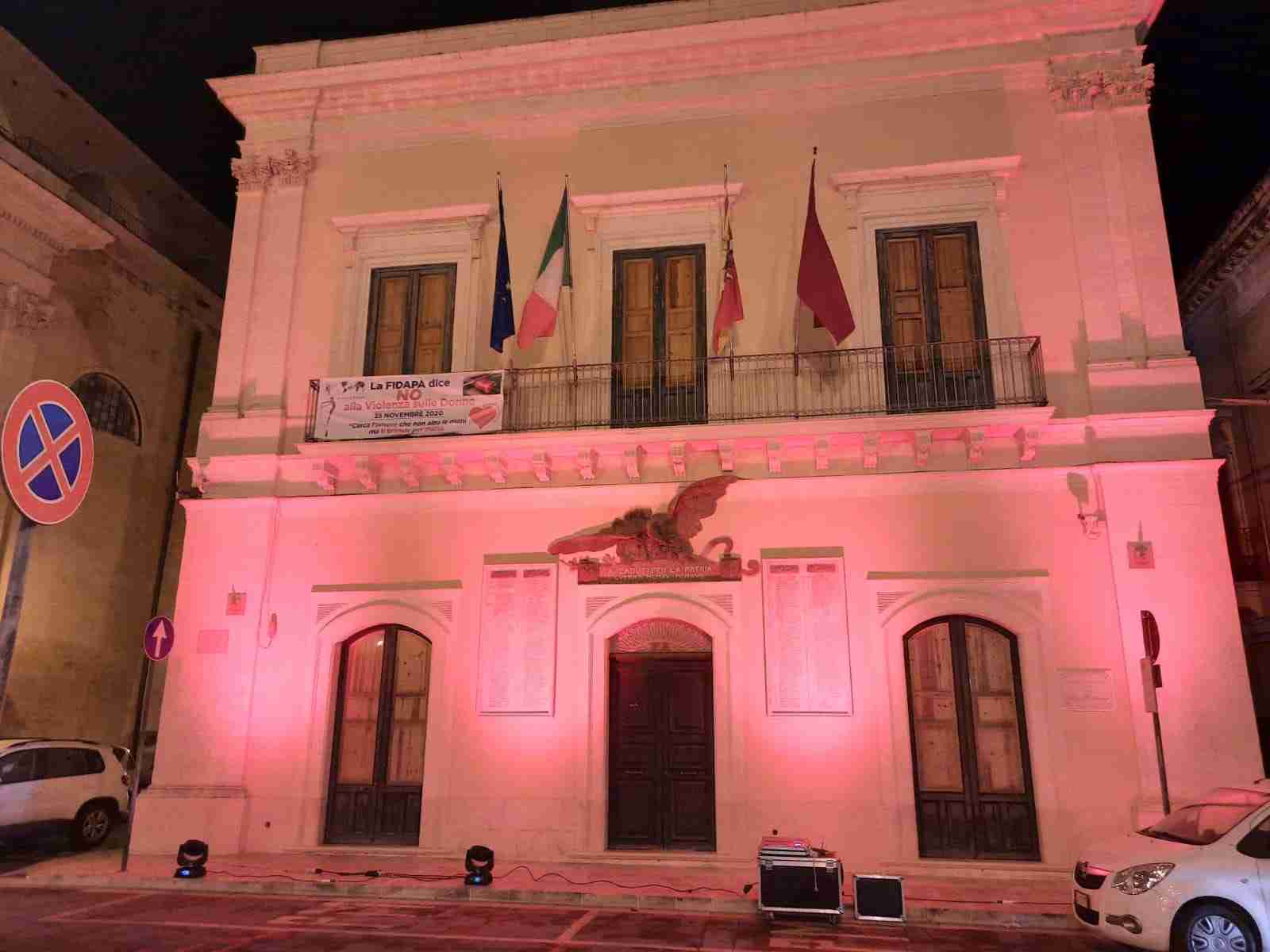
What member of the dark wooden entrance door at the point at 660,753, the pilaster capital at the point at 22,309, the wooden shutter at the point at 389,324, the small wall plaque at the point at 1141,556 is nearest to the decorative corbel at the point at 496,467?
the wooden shutter at the point at 389,324

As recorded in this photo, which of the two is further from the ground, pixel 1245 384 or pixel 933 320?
pixel 1245 384

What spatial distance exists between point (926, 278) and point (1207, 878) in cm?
737

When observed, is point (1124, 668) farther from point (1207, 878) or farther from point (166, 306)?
point (166, 306)

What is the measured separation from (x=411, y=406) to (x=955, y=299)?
7.04 metres

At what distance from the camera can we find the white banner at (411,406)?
11547 millimetres

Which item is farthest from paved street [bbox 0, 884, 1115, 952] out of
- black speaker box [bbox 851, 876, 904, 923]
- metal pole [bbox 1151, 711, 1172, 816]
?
metal pole [bbox 1151, 711, 1172, 816]

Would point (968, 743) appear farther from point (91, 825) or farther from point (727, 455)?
point (91, 825)

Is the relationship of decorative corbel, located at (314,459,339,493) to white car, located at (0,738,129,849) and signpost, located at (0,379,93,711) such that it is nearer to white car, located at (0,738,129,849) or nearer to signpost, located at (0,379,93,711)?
white car, located at (0,738,129,849)

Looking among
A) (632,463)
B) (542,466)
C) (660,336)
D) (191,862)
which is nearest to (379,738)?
(191,862)

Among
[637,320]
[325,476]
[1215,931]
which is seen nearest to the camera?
[1215,931]

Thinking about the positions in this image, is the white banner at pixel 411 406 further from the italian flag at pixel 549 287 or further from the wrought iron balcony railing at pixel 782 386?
the italian flag at pixel 549 287

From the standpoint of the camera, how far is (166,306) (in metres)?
17.5

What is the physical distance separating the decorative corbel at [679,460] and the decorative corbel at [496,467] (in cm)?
214

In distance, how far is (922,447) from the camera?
416 inches
